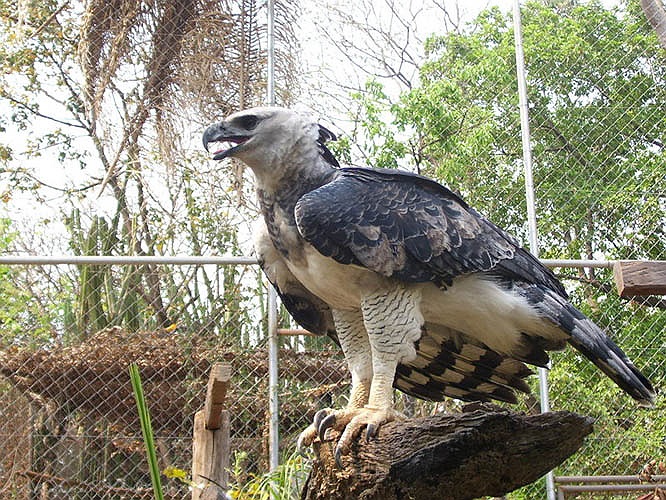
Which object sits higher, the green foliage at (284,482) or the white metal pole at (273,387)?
the white metal pole at (273,387)

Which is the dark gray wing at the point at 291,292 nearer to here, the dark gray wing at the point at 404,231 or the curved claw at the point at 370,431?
the dark gray wing at the point at 404,231

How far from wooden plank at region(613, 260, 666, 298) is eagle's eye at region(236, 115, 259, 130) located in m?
1.29

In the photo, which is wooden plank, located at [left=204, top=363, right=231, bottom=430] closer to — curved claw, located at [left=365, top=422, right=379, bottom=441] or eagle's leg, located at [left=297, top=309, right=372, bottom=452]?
eagle's leg, located at [left=297, top=309, right=372, bottom=452]

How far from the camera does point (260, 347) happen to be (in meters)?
3.60

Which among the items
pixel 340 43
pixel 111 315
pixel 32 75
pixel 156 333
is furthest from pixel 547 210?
pixel 32 75

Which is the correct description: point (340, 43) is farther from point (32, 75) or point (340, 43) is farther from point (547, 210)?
point (547, 210)

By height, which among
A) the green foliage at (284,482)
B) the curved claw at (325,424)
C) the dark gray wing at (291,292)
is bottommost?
the green foliage at (284,482)

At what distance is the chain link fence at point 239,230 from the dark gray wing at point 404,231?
1335 mm

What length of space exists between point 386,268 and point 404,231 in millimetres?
124

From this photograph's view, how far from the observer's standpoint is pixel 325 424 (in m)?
1.91

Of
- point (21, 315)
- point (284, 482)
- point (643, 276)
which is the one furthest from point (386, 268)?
point (21, 315)

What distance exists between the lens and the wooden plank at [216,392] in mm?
2592

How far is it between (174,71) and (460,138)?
219 centimetres

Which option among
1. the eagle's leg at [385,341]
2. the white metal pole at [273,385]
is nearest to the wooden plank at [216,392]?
the white metal pole at [273,385]
